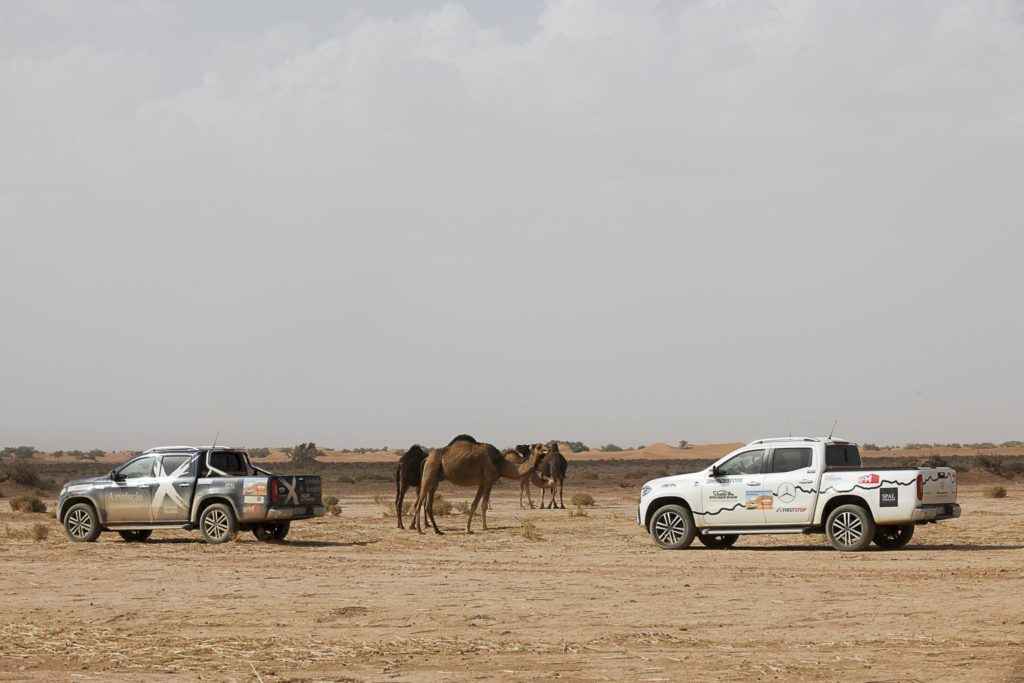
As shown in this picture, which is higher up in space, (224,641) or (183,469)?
(183,469)

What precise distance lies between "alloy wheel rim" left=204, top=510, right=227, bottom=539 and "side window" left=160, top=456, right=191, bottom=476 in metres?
1.14

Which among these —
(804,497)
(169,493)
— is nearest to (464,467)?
(169,493)

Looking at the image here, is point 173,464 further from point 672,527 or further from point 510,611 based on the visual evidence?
point 510,611

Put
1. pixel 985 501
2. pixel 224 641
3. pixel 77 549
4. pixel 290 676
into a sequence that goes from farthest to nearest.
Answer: pixel 985 501 → pixel 77 549 → pixel 224 641 → pixel 290 676

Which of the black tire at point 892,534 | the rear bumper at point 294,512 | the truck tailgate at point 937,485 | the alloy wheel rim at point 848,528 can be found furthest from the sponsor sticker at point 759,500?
the rear bumper at point 294,512

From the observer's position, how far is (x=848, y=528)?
23.6 meters

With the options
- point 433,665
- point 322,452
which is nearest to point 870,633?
point 433,665

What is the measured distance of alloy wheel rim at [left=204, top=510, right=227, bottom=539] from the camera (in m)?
26.4

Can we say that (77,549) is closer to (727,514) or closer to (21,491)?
(727,514)

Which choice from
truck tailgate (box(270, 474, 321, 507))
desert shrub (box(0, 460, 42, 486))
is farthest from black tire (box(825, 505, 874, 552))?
desert shrub (box(0, 460, 42, 486))

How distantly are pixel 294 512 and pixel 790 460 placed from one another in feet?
31.2

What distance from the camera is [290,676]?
39.3 ft

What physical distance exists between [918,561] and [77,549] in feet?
50.4

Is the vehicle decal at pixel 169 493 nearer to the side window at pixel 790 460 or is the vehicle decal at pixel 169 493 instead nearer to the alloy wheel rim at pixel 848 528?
the side window at pixel 790 460
